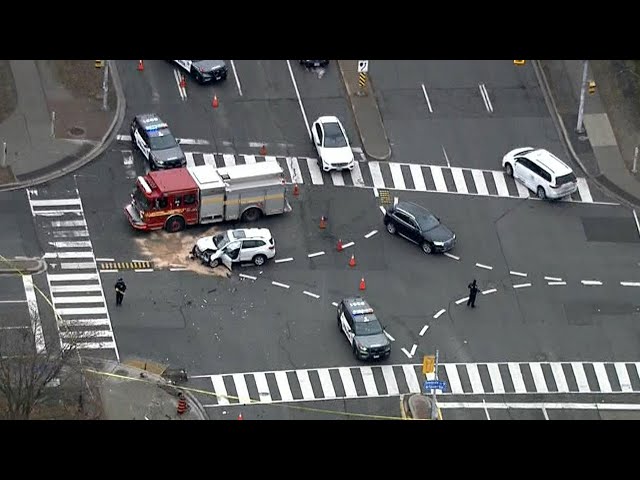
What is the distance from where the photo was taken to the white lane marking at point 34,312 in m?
61.1

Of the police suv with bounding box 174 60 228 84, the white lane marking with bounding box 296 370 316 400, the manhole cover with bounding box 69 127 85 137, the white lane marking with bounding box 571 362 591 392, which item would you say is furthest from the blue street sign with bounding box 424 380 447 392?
the police suv with bounding box 174 60 228 84

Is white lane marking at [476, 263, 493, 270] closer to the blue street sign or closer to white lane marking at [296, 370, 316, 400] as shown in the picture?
white lane marking at [296, 370, 316, 400]

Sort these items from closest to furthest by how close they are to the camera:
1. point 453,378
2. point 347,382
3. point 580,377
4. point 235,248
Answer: point 347,382
point 453,378
point 580,377
point 235,248

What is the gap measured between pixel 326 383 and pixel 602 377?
40.2ft

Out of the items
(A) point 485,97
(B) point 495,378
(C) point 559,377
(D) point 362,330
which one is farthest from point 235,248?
(A) point 485,97

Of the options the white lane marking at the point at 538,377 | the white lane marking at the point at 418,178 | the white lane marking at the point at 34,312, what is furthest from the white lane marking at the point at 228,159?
the white lane marking at the point at 538,377

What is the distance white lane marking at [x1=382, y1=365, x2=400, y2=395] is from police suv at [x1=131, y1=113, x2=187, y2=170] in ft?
56.1

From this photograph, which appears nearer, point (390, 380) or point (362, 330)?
point (390, 380)

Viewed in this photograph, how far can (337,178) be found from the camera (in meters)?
74.4

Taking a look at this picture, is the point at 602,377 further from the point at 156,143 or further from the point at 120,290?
the point at 156,143

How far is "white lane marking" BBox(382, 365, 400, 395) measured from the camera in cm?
6181

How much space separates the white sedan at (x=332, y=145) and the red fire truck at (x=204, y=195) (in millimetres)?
4362

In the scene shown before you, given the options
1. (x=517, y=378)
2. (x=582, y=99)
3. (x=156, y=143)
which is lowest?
(x=517, y=378)

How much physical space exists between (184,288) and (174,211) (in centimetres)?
481
